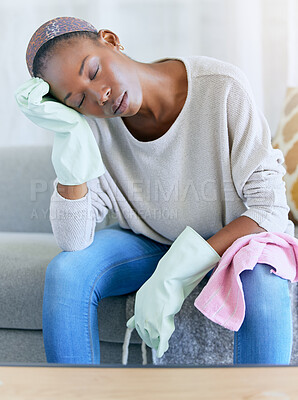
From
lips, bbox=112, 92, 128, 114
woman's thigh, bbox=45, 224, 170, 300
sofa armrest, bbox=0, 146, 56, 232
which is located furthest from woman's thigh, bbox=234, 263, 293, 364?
sofa armrest, bbox=0, 146, 56, 232

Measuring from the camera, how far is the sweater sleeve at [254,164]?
103 cm

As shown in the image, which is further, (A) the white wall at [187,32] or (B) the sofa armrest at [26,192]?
(A) the white wall at [187,32]

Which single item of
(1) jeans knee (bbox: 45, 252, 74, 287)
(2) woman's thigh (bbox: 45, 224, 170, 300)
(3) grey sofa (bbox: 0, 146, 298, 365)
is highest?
(1) jeans knee (bbox: 45, 252, 74, 287)

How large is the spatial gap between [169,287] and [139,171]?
39 cm

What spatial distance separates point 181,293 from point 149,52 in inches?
52.0

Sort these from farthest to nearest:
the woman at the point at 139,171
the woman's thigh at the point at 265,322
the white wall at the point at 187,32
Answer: the white wall at the point at 187,32 < the woman at the point at 139,171 < the woman's thigh at the point at 265,322

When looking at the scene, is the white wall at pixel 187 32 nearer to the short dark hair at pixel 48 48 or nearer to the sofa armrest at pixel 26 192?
the sofa armrest at pixel 26 192

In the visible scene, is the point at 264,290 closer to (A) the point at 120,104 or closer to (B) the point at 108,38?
(A) the point at 120,104

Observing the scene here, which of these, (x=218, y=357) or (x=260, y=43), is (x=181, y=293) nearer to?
(x=218, y=357)

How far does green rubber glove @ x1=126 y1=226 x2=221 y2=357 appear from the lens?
898 millimetres

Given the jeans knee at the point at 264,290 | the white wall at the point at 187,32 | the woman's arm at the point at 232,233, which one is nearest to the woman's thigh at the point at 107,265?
the woman's arm at the point at 232,233

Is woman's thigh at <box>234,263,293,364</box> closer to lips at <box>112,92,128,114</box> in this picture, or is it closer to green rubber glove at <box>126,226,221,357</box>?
green rubber glove at <box>126,226,221,357</box>

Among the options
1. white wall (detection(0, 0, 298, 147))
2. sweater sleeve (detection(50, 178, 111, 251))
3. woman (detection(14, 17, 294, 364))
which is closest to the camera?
woman (detection(14, 17, 294, 364))

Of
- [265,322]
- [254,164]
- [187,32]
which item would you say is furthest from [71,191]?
[187,32]
